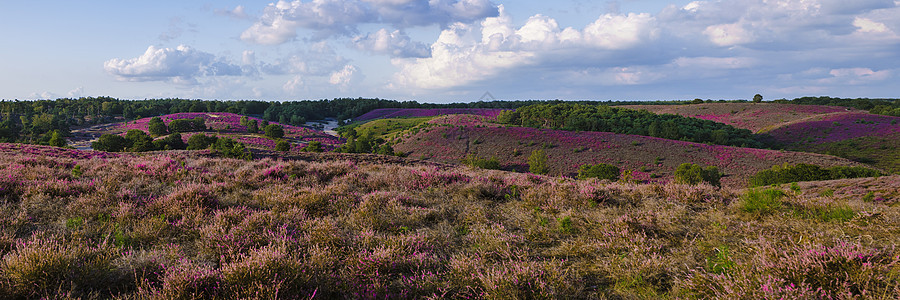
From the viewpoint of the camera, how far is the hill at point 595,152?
4375 cm

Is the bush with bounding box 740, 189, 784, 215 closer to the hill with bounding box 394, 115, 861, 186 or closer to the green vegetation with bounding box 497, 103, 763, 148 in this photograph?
the hill with bounding box 394, 115, 861, 186

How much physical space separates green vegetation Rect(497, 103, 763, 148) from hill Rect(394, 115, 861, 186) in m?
25.0

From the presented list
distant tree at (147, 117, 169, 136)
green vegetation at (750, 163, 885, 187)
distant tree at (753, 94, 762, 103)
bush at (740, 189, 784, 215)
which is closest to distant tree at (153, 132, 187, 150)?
distant tree at (147, 117, 169, 136)

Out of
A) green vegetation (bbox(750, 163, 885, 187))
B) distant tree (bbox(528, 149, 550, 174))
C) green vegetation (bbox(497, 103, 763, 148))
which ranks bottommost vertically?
Result: distant tree (bbox(528, 149, 550, 174))

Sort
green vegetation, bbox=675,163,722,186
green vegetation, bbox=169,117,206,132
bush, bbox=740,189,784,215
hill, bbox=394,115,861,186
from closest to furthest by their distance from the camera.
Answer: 1. bush, bbox=740,189,784,215
2. green vegetation, bbox=675,163,722,186
3. hill, bbox=394,115,861,186
4. green vegetation, bbox=169,117,206,132

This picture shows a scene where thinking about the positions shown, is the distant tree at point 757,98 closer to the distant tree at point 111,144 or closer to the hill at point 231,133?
the hill at point 231,133

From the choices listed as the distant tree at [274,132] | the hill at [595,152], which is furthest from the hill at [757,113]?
the distant tree at [274,132]

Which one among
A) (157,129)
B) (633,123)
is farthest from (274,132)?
(633,123)

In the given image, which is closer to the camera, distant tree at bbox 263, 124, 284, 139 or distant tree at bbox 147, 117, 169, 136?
distant tree at bbox 147, 117, 169, 136

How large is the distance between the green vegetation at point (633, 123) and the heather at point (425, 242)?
7704 cm

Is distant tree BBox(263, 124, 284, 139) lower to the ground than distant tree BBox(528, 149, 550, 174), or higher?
higher

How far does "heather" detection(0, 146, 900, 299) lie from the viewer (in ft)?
11.8

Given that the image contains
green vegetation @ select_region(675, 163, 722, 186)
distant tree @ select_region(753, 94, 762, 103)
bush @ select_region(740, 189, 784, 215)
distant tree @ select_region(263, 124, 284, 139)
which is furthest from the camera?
distant tree @ select_region(753, 94, 762, 103)

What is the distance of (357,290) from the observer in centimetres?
388
